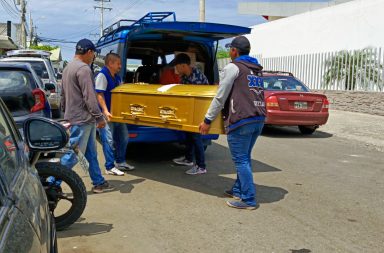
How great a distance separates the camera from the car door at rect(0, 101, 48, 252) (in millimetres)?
1646

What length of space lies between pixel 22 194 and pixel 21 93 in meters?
5.45

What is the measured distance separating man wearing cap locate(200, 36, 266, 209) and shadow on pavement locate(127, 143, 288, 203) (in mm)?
518

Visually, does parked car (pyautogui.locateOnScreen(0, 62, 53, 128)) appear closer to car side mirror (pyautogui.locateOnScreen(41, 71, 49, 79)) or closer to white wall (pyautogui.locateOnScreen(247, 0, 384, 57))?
car side mirror (pyautogui.locateOnScreen(41, 71, 49, 79))

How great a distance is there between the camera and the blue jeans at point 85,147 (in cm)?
534

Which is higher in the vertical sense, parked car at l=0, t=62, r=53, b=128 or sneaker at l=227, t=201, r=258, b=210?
parked car at l=0, t=62, r=53, b=128

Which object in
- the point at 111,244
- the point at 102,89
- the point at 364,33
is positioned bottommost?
the point at 111,244

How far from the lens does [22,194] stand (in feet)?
6.63

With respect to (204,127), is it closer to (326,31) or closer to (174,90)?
(174,90)

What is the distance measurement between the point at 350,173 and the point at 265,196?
2.17 metres

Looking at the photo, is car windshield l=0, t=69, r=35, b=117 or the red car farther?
→ the red car

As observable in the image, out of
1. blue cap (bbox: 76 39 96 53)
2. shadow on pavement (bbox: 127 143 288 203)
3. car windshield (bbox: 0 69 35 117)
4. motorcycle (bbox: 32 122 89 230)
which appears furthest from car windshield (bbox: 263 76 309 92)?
motorcycle (bbox: 32 122 89 230)

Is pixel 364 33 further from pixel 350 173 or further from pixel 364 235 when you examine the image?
pixel 364 235

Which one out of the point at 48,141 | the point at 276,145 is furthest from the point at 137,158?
the point at 48,141

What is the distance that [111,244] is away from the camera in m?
4.29
